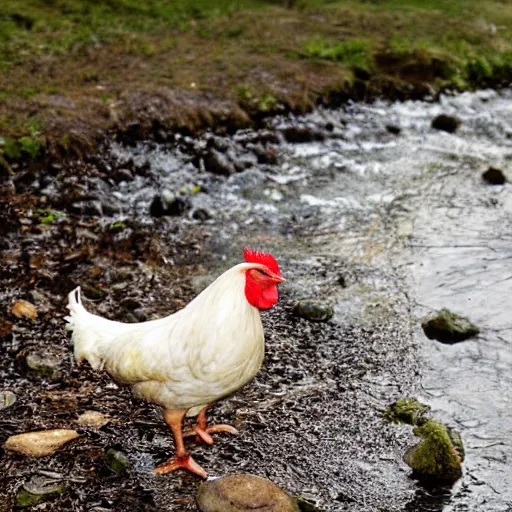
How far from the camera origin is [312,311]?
7367 millimetres

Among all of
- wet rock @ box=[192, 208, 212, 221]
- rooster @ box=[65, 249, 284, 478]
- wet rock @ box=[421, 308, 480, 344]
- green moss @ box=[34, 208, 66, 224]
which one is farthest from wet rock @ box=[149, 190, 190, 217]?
rooster @ box=[65, 249, 284, 478]

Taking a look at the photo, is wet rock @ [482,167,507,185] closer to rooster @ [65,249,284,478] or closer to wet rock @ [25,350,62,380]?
rooster @ [65,249,284,478]

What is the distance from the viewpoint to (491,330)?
286 inches

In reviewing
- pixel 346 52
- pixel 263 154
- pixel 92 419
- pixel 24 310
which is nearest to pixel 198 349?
pixel 92 419

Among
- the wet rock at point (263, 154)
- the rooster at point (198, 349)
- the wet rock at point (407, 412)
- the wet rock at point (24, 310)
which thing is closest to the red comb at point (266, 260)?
the rooster at point (198, 349)

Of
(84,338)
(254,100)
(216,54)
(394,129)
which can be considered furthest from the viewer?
(216,54)

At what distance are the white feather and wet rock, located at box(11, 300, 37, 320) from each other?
1.78 metres

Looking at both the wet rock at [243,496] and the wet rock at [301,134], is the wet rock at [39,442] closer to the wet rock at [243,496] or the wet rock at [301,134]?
the wet rock at [243,496]

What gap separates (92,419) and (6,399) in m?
0.69

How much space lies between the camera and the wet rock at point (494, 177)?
1030cm

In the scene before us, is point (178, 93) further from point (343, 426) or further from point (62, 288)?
point (343, 426)

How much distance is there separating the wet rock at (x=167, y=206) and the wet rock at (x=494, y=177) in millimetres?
3918

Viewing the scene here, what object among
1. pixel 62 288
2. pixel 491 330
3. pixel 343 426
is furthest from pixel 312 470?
pixel 62 288

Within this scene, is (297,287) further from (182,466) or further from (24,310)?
(182,466)
